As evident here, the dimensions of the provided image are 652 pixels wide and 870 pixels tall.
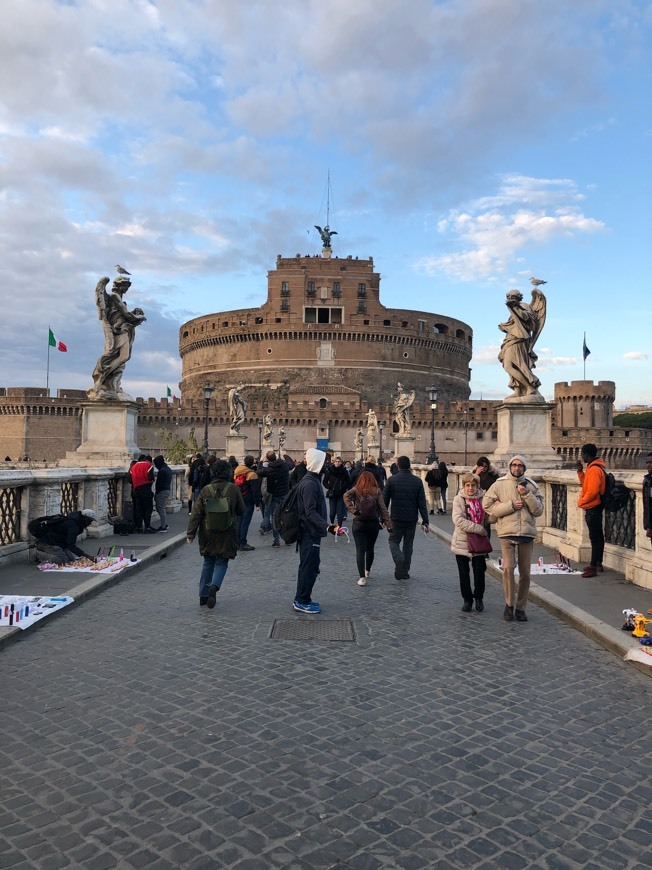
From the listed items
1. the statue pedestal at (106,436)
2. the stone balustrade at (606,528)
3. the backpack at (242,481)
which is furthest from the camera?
the statue pedestal at (106,436)

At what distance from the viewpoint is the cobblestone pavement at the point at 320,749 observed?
270 cm

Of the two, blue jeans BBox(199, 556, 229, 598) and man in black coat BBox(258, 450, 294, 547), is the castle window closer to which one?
man in black coat BBox(258, 450, 294, 547)

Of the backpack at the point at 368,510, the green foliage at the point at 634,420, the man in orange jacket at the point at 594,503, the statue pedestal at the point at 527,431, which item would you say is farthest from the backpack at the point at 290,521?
the green foliage at the point at 634,420

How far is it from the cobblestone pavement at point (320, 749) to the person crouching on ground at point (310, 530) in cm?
75

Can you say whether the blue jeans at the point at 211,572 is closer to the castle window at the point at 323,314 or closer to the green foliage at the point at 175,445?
the green foliage at the point at 175,445

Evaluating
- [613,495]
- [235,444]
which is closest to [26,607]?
[613,495]

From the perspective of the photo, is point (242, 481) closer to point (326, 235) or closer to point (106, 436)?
point (106, 436)

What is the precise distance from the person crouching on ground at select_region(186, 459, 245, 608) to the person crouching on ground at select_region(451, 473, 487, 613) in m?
2.16

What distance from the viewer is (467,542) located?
268 inches

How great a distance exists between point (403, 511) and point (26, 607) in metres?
4.53

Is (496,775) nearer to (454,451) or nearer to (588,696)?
(588,696)

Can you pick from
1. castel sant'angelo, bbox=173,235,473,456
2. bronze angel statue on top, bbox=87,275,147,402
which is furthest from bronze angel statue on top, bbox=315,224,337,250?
bronze angel statue on top, bbox=87,275,147,402

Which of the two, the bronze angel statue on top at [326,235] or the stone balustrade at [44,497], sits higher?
the bronze angel statue on top at [326,235]

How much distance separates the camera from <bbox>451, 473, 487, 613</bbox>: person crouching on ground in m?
6.75
